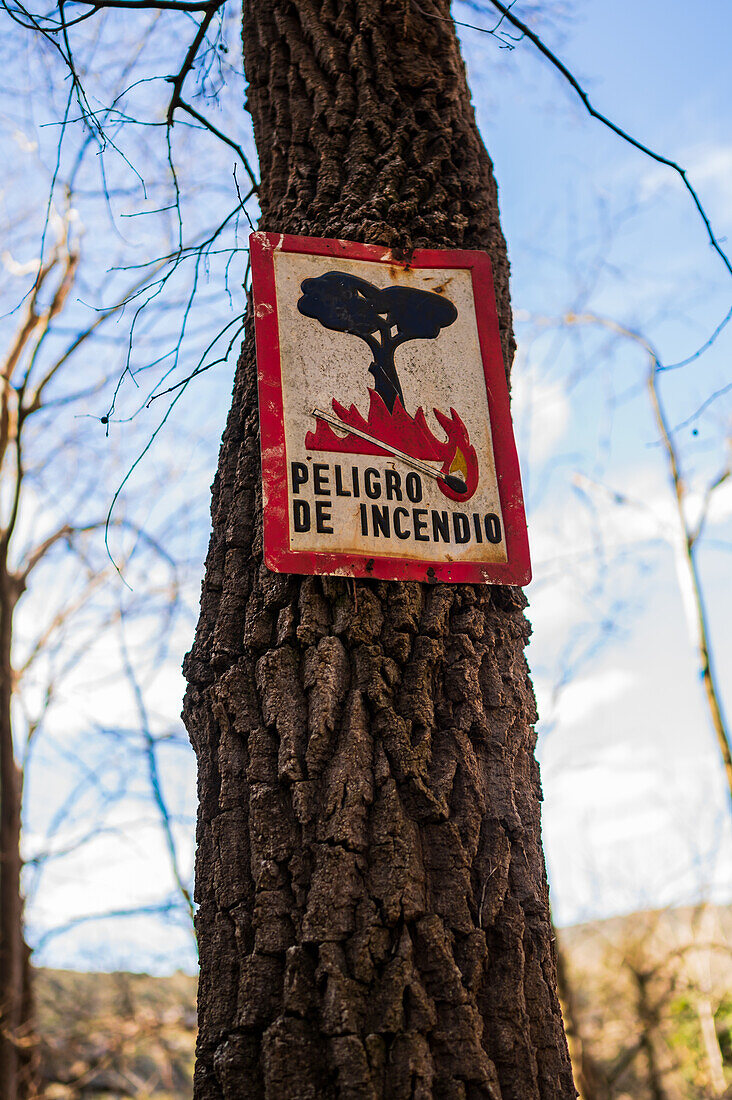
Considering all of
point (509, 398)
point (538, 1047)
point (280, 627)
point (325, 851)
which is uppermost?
point (509, 398)

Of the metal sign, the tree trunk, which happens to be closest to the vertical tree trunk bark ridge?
the metal sign

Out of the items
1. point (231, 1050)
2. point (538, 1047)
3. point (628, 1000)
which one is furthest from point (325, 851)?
point (628, 1000)

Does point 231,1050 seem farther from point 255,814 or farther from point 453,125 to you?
point 453,125

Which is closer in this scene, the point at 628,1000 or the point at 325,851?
the point at 325,851

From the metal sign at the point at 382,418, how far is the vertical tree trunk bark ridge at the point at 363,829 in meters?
0.06

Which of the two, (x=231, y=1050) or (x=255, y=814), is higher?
(x=255, y=814)

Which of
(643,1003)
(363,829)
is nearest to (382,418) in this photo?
(363,829)

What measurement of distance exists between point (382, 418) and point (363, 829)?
2.34 ft

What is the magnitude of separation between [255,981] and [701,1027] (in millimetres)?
14926

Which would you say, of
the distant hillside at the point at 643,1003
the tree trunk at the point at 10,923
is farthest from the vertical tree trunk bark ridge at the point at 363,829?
the distant hillside at the point at 643,1003

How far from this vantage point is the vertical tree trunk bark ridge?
45.6 inches

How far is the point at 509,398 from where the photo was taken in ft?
5.62

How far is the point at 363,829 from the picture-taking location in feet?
4.14

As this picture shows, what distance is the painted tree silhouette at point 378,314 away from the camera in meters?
1.61
